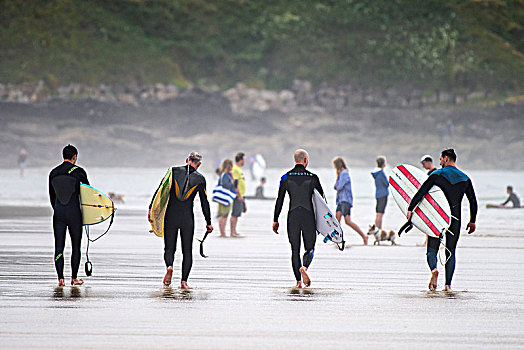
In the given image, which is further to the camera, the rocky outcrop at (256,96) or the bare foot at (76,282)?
the rocky outcrop at (256,96)

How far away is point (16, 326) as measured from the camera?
804cm

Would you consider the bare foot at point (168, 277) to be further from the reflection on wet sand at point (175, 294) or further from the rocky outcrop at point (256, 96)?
the rocky outcrop at point (256, 96)

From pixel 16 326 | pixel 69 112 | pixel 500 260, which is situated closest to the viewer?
pixel 16 326

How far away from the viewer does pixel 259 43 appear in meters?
113

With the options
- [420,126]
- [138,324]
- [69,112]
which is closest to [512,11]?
[420,126]

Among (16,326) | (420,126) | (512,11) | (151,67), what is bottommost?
(16,326)

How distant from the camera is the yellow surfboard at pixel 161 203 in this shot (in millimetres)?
11219

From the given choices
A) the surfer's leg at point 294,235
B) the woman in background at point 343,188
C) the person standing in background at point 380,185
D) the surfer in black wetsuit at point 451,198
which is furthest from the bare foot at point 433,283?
the person standing in background at point 380,185

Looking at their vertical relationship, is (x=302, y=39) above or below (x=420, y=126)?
above

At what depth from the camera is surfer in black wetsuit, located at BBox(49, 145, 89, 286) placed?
11.0 meters

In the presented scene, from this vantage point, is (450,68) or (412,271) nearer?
(412,271)

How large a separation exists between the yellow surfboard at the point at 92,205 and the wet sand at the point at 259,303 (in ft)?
2.65

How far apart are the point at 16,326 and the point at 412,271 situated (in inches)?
278

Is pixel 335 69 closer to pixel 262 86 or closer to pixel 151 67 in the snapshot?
pixel 262 86
